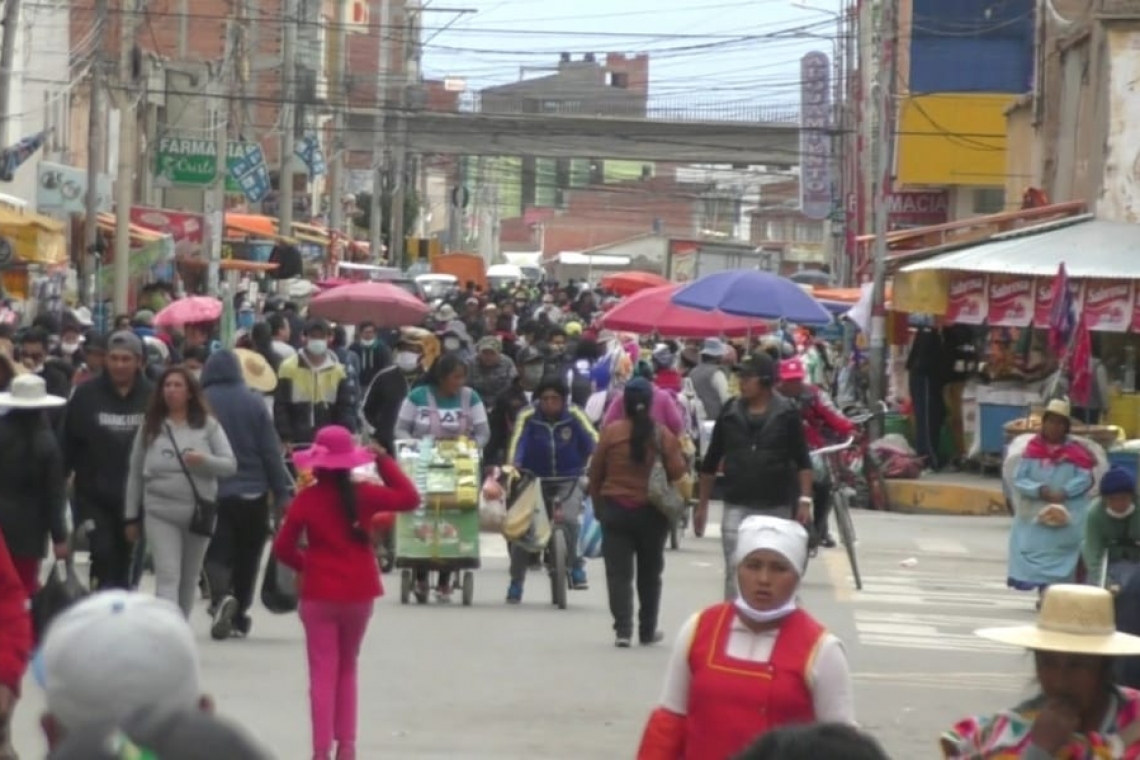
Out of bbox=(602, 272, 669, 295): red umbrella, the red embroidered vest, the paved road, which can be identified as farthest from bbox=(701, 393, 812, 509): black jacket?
bbox=(602, 272, 669, 295): red umbrella

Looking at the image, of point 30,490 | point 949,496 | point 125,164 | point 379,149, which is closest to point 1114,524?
point 30,490

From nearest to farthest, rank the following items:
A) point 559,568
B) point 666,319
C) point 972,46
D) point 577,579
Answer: point 559,568
point 577,579
point 666,319
point 972,46

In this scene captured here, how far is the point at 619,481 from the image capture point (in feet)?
49.2

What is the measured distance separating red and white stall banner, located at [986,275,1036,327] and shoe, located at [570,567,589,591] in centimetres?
1187

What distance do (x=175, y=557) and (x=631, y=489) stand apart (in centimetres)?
268

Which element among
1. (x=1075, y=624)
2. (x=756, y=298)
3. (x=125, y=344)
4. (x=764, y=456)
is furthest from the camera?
(x=756, y=298)

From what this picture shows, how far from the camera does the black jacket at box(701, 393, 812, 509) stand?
47.8ft

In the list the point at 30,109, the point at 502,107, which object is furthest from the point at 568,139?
the point at 30,109

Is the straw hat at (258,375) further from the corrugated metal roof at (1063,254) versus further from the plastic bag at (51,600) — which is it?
the corrugated metal roof at (1063,254)

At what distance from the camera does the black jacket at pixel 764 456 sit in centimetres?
1456

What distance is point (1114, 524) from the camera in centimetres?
1349

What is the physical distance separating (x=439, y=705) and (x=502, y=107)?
93504 mm

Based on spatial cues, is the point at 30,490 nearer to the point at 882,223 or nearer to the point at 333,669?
the point at 333,669

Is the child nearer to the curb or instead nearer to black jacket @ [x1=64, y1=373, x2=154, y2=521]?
black jacket @ [x1=64, y1=373, x2=154, y2=521]
